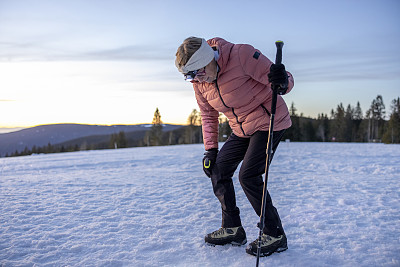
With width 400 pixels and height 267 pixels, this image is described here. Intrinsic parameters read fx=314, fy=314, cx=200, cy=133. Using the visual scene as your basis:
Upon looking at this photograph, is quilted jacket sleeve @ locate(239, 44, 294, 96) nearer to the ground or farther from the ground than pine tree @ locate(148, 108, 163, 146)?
nearer to the ground

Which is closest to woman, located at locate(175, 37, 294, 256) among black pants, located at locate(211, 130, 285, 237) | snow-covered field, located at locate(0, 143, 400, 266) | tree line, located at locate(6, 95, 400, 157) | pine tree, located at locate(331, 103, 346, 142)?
black pants, located at locate(211, 130, 285, 237)

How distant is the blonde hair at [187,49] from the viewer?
8.77ft

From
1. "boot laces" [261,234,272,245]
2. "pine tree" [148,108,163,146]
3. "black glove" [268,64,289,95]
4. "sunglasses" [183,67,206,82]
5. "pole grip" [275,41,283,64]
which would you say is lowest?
"boot laces" [261,234,272,245]

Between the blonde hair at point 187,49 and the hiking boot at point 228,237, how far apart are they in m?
1.68

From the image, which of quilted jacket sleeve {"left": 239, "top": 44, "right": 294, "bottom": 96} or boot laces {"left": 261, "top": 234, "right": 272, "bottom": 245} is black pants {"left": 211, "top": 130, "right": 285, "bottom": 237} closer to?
boot laces {"left": 261, "top": 234, "right": 272, "bottom": 245}

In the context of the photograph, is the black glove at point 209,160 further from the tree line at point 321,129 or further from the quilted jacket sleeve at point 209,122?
the tree line at point 321,129

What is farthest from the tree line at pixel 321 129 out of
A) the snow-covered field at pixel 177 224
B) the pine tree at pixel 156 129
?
the snow-covered field at pixel 177 224

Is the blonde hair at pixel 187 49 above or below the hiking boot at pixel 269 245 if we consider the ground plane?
above

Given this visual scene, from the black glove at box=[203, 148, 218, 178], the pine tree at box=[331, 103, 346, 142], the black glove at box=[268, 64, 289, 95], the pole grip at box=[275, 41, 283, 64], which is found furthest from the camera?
the pine tree at box=[331, 103, 346, 142]

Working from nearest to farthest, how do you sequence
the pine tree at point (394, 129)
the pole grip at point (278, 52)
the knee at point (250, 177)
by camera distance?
the pole grip at point (278, 52) → the knee at point (250, 177) → the pine tree at point (394, 129)

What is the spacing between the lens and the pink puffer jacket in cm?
275

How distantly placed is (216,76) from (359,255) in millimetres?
2055

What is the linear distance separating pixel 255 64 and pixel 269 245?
5.40ft

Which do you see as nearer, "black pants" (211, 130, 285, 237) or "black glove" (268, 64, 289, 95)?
"black glove" (268, 64, 289, 95)
